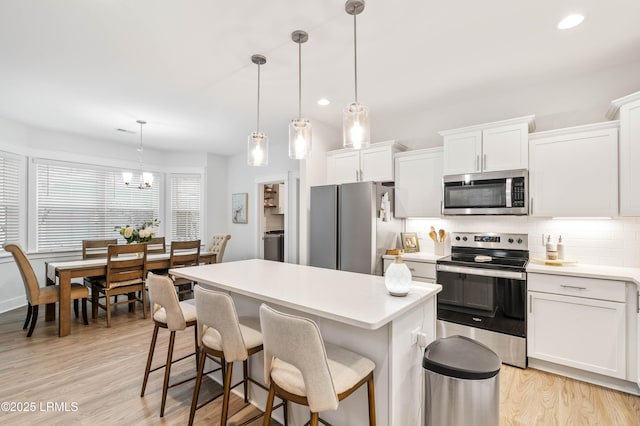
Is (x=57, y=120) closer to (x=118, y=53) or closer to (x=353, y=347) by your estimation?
(x=118, y=53)

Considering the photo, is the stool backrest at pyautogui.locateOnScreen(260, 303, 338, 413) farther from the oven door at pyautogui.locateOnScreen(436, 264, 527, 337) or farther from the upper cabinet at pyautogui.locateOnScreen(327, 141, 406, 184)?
the upper cabinet at pyautogui.locateOnScreen(327, 141, 406, 184)

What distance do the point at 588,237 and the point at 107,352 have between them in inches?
189

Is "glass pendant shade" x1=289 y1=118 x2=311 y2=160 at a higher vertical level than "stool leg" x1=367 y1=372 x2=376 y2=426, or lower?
higher

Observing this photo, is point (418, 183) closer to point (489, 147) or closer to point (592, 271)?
point (489, 147)

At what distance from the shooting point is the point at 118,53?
253cm

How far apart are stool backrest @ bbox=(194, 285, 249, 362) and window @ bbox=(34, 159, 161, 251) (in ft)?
16.0

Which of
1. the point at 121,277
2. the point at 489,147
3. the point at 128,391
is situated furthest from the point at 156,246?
the point at 489,147

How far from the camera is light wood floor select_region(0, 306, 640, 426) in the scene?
2064mm

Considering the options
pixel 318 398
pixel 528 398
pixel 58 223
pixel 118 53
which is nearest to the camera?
pixel 318 398

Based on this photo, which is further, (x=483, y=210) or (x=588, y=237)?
(x=483, y=210)

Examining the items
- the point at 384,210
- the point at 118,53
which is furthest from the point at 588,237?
the point at 118,53

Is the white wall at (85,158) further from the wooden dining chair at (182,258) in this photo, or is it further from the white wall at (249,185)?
the wooden dining chair at (182,258)

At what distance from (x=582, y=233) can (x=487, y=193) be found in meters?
0.91

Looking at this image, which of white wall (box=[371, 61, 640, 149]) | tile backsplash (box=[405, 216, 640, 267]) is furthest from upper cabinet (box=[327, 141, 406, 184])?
tile backsplash (box=[405, 216, 640, 267])
